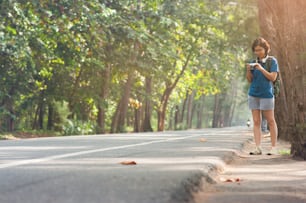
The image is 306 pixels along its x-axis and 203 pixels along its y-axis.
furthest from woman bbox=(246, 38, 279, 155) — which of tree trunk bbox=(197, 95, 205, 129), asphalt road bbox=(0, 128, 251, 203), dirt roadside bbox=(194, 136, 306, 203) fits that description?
tree trunk bbox=(197, 95, 205, 129)

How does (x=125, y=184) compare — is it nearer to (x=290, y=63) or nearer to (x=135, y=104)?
(x=290, y=63)

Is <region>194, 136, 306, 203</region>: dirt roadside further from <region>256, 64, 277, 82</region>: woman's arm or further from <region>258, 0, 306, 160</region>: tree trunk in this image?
<region>256, 64, 277, 82</region>: woman's arm

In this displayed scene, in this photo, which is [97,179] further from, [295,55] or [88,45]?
[88,45]

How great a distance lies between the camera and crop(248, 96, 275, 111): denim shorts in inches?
381

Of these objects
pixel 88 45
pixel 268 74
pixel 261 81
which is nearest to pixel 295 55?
pixel 268 74

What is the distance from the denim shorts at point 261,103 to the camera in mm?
9688

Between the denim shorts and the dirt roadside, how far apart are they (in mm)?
1098

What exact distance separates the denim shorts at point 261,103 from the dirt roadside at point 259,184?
1098 millimetres

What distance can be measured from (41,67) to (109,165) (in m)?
18.8

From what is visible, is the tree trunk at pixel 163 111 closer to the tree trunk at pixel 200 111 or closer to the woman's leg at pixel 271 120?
the tree trunk at pixel 200 111

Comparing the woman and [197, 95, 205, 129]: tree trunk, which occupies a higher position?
[197, 95, 205, 129]: tree trunk

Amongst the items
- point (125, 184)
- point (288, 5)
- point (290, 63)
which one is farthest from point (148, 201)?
point (288, 5)

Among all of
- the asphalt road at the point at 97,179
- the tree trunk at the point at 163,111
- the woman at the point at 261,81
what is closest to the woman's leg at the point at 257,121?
the woman at the point at 261,81

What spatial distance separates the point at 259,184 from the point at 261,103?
12.8ft
